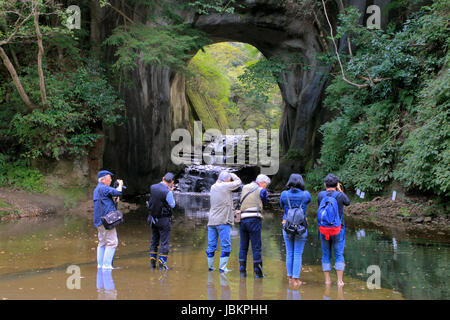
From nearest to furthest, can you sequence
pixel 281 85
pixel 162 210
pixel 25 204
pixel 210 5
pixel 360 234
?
pixel 162 210
pixel 360 234
pixel 25 204
pixel 210 5
pixel 281 85

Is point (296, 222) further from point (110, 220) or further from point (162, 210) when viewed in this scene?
point (110, 220)

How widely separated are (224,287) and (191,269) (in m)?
1.39

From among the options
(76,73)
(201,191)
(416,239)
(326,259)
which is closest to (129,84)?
(76,73)

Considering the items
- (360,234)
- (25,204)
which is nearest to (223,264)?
(360,234)

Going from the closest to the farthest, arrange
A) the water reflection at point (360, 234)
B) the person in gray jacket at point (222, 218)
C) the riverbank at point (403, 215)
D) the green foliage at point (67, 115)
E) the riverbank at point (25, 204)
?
the person in gray jacket at point (222, 218) → the water reflection at point (360, 234) → the riverbank at point (403, 215) → the riverbank at point (25, 204) → the green foliage at point (67, 115)

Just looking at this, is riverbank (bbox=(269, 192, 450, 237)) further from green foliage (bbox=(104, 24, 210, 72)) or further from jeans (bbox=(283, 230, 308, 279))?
green foliage (bbox=(104, 24, 210, 72))

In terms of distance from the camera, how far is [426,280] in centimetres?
663

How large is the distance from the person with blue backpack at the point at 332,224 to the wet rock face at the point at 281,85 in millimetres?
15273

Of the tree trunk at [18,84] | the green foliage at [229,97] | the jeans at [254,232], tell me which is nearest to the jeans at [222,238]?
the jeans at [254,232]

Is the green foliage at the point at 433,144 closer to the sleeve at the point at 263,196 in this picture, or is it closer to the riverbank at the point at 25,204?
the sleeve at the point at 263,196

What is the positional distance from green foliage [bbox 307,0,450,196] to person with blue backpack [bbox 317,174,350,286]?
6.27 meters

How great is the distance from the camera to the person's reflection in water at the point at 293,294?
18.9 feet

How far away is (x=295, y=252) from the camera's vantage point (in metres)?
6.51

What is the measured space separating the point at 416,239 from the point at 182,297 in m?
6.61
